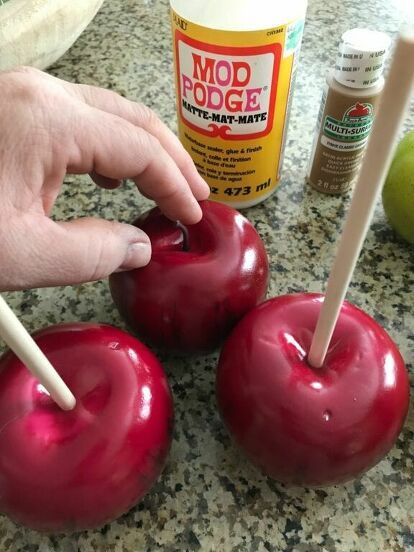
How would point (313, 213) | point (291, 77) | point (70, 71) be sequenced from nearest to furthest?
point (291, 77)
point (313, 213)
point (70, 71)

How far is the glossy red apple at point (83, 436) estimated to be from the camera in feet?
1.15

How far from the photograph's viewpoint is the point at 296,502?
426 millimetres

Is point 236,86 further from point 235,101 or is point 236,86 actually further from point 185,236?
point 185,236

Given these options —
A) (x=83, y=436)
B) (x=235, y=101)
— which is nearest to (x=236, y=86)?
(x=235, y=101)

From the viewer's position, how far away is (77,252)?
39 cm

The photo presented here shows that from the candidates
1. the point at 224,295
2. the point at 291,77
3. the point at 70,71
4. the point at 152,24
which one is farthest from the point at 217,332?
the point at 152,24

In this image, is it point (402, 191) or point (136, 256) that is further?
point (402, 191)

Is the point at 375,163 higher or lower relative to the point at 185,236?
higher

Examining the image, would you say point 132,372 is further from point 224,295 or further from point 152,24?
point 152,24

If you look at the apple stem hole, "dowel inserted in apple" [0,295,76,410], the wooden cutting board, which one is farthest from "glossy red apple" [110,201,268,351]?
the wooden cutting board

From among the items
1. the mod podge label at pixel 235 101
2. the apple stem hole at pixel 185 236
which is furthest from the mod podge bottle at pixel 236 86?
the apple stem hole at pixel 185 236

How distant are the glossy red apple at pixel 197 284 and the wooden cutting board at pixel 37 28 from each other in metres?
0.30

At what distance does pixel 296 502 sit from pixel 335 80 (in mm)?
399

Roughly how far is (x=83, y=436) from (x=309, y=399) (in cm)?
16
